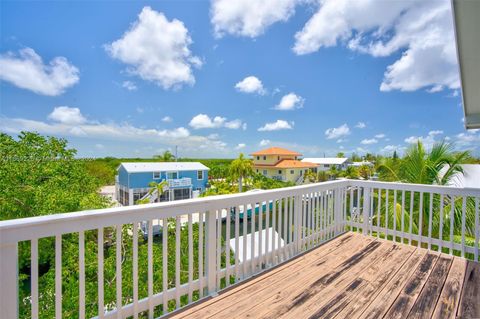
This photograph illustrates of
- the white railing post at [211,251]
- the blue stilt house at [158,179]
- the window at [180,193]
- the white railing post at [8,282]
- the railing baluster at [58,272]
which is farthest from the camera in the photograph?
the window at [180,193]

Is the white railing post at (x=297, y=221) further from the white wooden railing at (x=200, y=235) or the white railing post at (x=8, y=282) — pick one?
the white railing post at (x=8, y=282)

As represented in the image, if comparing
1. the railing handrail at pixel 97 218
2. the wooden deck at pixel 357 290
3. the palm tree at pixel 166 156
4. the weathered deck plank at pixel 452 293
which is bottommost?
the weathered deck plank at pixel 452 293

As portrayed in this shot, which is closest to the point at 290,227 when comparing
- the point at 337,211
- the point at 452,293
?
the point at 337,211

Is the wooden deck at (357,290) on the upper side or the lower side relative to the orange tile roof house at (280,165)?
lower

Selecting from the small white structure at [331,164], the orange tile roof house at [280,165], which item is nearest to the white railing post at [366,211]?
the orange tile roof house at [280,165]

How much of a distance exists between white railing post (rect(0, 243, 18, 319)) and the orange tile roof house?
36697 mm

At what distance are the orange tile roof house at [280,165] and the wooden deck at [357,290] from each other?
34.6 metres

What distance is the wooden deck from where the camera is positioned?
183 cm

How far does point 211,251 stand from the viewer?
2.08 metres

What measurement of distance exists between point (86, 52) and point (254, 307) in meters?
21.9

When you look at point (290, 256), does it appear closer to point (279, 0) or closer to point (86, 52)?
point (279, 0)

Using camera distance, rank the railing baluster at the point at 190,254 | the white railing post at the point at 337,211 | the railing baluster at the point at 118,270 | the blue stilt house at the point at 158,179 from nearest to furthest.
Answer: the railing baluster at the point at 118,270 → the railing baluster at the point at 190,254 → the white railing post at the point at 337,211 → the blue stilt house at the point at 158,179

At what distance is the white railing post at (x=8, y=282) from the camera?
45.4 inches

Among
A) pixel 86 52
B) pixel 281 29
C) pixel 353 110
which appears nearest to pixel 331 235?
pixel 281 29
